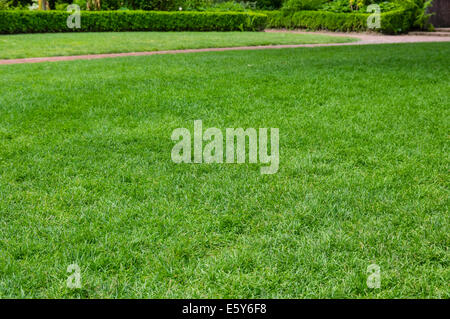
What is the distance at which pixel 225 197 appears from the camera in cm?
317

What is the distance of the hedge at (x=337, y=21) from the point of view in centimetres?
1962

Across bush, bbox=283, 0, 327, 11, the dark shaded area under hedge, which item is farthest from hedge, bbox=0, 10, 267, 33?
bush, bbox=283, 0, 327, 11

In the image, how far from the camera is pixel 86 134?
15.0ft

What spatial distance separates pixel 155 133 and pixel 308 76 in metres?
3.64

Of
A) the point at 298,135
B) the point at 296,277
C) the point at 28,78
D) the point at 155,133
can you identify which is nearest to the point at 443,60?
the point at 298,135

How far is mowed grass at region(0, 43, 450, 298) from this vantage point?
7.45 ft

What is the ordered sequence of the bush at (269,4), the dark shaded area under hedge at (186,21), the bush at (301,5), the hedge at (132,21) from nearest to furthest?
the hedge at (132,21), the dark shaded area under hedge at (186,21), the bush at (301,5), the bush at (269,4)

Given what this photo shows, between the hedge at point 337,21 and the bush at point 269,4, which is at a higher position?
the bush at point 269,4

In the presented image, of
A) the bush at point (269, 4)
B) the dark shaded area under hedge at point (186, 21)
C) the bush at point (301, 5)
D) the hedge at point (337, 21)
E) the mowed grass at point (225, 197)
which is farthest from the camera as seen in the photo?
the bush at point (269, 4)

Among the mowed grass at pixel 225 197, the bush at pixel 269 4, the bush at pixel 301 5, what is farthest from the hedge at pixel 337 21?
the mowed grass at pixel 225 197

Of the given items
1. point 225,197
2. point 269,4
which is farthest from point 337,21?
point 225,197

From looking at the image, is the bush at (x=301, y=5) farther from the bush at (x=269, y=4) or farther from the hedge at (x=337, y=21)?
the bush at (x=269, y=4)

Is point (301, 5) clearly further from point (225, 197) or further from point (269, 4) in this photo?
point (225, 197)

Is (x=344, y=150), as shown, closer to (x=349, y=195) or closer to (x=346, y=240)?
(x=349, y=195)
